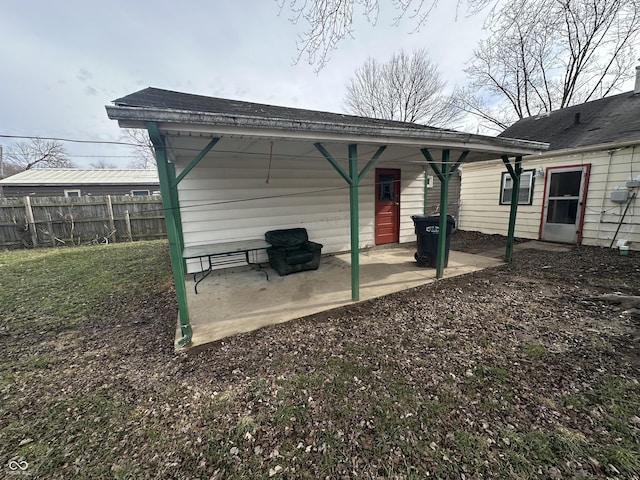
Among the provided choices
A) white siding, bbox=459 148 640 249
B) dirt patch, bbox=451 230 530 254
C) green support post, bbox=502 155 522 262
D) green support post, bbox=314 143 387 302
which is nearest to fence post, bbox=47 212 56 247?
green support post, bbox=314 143 387 302

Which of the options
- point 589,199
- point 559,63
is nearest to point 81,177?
point 589,199

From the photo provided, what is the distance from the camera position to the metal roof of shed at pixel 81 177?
1382 centimetres

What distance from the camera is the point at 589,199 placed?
5.97 m

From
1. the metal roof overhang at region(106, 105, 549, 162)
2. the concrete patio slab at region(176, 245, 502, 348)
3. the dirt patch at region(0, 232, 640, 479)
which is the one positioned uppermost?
the metal roof overhang at region(106, 105, 549, 162)

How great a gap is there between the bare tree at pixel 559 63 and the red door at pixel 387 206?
5620mm

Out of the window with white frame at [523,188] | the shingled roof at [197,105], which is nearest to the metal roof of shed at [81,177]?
the shingled roof at [197,105]

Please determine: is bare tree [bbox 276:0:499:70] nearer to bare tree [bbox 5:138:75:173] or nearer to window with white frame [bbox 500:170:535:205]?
window with white frame [bbox 500:170:535:205]

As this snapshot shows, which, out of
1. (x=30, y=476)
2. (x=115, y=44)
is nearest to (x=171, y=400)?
(x=30, y=476)

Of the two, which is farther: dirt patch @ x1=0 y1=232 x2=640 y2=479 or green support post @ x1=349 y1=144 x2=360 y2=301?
green support post @ x1=349 y1=144 x2=360 y2=301

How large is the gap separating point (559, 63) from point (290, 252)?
15972 millimetres

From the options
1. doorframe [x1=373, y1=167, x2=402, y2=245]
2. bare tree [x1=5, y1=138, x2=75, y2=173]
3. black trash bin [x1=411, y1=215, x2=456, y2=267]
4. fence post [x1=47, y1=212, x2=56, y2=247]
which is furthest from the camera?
bare tree [x1=5, y1=138, x2=75, y2=173]

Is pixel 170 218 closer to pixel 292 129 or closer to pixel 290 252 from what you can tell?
pixel 292 129

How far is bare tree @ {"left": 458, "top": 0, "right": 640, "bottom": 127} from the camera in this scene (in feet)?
29.8

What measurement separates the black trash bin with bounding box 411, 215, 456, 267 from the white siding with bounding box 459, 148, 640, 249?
4013mm
